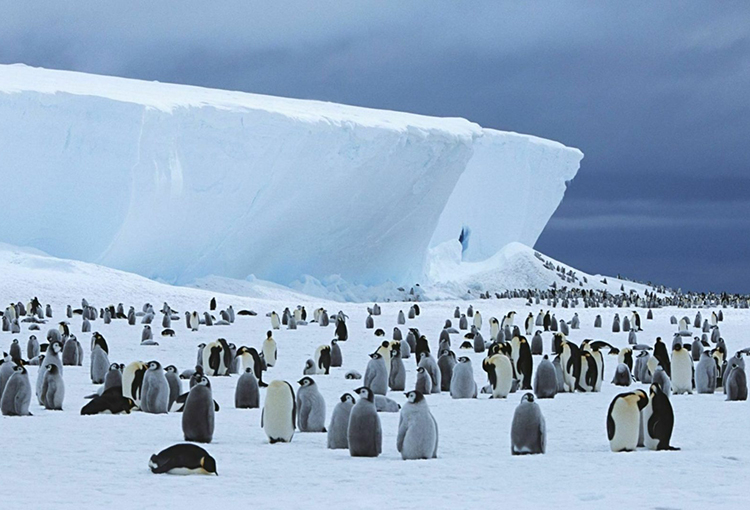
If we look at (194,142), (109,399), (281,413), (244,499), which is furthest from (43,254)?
(244,499)

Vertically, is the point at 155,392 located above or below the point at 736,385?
below

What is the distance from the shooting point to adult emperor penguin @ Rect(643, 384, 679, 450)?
21.0 ft

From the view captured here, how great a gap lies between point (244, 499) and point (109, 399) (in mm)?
3606

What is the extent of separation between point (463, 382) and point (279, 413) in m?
3.01

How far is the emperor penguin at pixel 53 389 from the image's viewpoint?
8.01m

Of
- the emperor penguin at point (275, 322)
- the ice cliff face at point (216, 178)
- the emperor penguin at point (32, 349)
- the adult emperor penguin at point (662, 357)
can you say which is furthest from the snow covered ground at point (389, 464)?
the ice cliff face at point (216, 178)

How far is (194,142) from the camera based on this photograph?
89.1 feet

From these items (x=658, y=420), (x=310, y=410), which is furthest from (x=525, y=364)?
(x=658, y=420)

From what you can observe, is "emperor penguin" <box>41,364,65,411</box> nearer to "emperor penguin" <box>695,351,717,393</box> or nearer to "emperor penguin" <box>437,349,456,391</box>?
"emperor penguin" <box>437,349,456,391</box>

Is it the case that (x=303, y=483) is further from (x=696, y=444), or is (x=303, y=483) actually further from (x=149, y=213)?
(x=149, y=213)

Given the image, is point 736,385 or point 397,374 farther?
point 397,374

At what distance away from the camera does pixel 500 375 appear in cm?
930

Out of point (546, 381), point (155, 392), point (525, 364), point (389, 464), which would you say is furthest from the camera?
point (525, 364)

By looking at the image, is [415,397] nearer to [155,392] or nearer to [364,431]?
[364,431]
